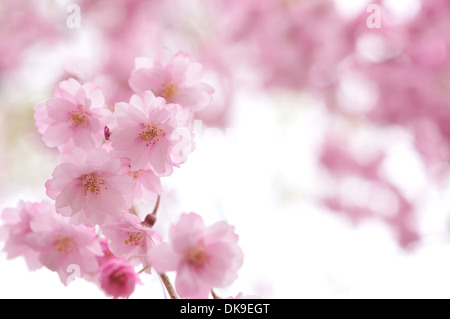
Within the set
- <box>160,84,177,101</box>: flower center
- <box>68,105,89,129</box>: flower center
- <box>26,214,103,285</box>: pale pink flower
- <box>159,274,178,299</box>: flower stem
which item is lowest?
<box>159,274,178,299</box>: flower stem

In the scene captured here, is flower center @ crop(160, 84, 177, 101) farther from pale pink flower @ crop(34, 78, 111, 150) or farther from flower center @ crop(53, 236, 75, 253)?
flower center @ crop(53, 236, 75, 253)

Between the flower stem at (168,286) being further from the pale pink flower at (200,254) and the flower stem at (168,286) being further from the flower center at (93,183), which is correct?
the flower center at (93,183)

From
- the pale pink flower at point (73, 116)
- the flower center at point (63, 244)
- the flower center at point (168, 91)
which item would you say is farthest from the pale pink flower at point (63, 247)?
the flower center at point (168, 91)

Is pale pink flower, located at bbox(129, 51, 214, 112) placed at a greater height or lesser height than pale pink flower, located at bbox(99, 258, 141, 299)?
greater

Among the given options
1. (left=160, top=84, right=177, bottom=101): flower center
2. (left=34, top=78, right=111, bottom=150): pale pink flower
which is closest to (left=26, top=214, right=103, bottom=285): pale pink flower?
(left=34, top=78, right=111, bottom=150): pale pink flower

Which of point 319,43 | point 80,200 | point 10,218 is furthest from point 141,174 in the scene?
point 319,43
